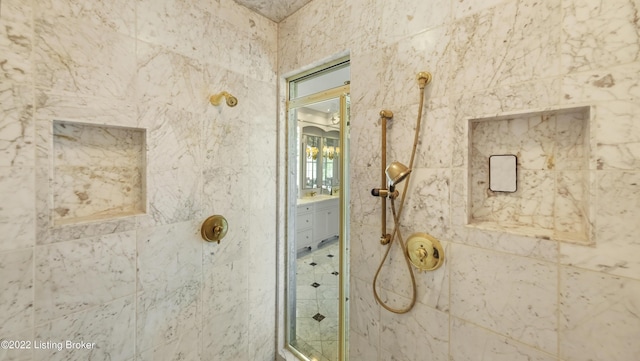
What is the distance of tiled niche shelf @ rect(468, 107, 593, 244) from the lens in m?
0.77

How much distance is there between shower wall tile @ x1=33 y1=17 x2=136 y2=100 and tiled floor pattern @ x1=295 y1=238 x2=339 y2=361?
4.78ft

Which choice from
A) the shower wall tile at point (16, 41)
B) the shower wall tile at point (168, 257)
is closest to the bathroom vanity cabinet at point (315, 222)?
the shower wall tile at point (168, 257)

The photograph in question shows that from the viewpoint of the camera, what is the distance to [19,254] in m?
0.84

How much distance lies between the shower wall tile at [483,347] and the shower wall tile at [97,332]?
1.42 meters

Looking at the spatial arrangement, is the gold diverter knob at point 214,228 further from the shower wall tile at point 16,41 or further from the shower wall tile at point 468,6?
the shower wall tile at point 468,6

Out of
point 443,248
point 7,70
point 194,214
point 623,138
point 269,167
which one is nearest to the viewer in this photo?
point 623,138

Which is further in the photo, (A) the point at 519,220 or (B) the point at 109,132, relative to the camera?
(B) the point at 109,132

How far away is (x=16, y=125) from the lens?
820 millimetres

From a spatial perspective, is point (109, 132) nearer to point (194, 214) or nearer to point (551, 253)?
point (194, 214)

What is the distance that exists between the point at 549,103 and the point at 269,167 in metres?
1.41

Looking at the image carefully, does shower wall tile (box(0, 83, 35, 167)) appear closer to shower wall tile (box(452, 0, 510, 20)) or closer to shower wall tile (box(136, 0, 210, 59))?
shower wall tile (box(136, 0, 210, 59))

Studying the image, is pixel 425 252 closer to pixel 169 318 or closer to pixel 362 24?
pixel 362 24

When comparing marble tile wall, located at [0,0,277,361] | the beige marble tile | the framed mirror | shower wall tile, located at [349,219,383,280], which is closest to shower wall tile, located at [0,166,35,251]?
marble tile wall, located at [0,0,277,361]

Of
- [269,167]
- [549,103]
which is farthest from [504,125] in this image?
[269,167]
